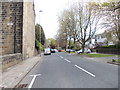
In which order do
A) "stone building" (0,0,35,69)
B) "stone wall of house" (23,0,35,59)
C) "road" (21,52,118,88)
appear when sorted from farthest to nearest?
"stone wall of house" (23,0,35,59), "stone building" (0,0,35,69), "road" (21,52,118,88)

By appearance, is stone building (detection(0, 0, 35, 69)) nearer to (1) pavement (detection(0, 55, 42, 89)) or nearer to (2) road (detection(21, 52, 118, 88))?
(1) pavement (detection(0, 55, 42, 89))

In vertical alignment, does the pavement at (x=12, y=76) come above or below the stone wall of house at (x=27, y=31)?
below

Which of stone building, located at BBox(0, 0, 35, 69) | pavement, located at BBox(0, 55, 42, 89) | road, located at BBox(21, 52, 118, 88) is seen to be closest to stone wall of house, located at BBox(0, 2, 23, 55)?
stone building, located at BBox(0, 0, 35, 69)

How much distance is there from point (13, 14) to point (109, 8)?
11.5 metres

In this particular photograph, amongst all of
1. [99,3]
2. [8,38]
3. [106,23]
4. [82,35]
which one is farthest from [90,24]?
[8,38]

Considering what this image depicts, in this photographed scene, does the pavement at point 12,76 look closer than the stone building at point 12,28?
Yes

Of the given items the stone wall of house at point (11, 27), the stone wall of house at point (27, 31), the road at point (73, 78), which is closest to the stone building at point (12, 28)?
the stone wall of house at point (11, 27)

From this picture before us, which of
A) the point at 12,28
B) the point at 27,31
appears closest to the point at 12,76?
the point at 12,28

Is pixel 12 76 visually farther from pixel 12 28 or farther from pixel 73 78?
pixel 12 28

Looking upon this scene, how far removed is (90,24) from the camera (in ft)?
106

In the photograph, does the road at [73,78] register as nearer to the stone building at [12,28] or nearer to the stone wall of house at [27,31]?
the stone building at [12,28]

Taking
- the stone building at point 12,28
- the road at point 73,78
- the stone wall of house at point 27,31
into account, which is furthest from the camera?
→ the stone wall of house at point 27,31

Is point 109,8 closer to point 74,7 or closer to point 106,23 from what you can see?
point 106,23

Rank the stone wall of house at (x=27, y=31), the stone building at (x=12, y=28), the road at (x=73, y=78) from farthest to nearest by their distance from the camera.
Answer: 1. the stone wall of house at (x=27, y=31)
2. the stone building at (x=12, y=28)
3. the road at (x=73, y=78)
